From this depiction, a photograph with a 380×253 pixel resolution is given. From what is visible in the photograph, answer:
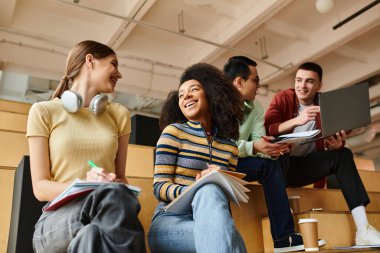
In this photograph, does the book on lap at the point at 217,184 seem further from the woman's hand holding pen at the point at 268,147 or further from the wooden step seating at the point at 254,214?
the wooden step seating at the point at 254,214

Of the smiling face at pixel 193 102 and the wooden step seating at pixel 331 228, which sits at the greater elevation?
the smiling face at pixel 193 102

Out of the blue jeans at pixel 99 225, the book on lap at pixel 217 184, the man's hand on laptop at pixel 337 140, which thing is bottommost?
the blue jeans at pixel 99 225

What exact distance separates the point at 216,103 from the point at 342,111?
0.75 m

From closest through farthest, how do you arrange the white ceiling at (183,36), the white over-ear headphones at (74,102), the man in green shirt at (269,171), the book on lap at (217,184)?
the book on lap at (217,184) < the white over-ear headphones at (74,102) < the man in green shirt at (269,171) < the white ceiling at (183,36)

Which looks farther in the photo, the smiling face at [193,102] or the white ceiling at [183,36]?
the white ceiling at [183,36]

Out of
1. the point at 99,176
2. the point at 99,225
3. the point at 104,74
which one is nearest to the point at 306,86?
the point at 104,74

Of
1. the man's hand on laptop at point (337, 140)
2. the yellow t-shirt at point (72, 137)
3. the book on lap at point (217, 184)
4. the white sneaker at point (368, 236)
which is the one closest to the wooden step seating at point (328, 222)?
the white sneaker at point (368, 236)

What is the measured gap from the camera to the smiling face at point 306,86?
2.17 meters

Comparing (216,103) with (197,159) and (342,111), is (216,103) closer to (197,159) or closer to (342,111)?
(197,159)

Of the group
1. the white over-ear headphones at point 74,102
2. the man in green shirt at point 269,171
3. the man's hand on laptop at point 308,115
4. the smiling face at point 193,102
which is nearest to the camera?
the white over-ear headphones at point 74,102

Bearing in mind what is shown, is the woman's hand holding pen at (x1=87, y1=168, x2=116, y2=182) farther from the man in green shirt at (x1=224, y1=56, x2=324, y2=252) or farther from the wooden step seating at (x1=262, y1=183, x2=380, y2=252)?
the wooden step seating at (x1=262, y1=183, x2=380, y2=252)

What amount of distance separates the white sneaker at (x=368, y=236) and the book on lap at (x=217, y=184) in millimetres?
927

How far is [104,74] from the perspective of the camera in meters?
1.26

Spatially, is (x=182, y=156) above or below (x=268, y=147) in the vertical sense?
below
